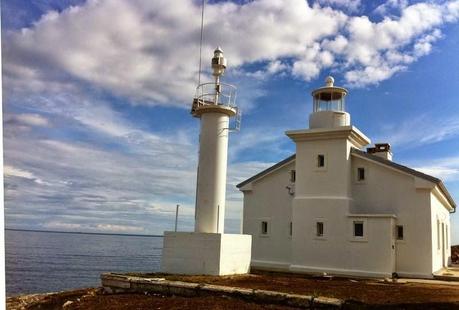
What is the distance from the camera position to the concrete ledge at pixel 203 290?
11227 millimetres

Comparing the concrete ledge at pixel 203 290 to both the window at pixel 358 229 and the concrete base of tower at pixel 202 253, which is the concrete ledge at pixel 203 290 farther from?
the window at pixel 358 229

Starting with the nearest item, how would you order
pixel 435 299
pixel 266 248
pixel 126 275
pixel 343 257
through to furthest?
pixel 435 299, pixel 126 275, pixel 343 257, pixel 266 248

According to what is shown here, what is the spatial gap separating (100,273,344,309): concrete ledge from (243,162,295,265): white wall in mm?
9983

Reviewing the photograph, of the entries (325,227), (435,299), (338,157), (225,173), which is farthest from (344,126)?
(435,299)

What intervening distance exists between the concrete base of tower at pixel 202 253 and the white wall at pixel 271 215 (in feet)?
18.2

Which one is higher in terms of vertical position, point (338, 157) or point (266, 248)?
point (338, 157)

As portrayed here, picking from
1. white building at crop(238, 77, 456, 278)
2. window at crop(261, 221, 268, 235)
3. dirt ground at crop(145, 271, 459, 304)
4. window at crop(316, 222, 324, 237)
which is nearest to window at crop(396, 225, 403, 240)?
white building at crop(238, 77, 456, 278)

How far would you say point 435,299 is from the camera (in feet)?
39.2

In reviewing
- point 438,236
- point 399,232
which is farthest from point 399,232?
point 438,236

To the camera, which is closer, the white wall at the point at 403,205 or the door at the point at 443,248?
the white wall at the point at 403,205

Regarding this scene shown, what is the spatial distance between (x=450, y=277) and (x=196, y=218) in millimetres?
10680

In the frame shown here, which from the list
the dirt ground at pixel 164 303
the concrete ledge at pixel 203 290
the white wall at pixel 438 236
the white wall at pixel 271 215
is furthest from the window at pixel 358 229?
the dirt ground at pixel 164 303

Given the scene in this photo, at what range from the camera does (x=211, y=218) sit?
713 inches

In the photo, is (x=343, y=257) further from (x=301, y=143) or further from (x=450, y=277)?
(x=301, y=143)
